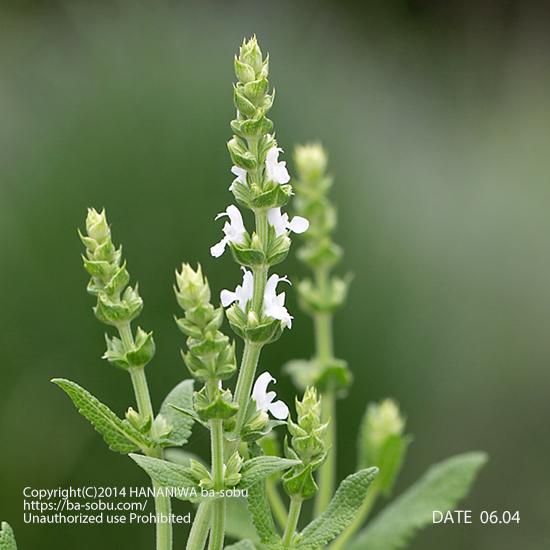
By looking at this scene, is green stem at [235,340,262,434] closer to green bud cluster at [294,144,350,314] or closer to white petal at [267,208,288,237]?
white petal at [267,208,288,237]

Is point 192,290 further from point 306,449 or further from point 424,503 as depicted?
point 424,503

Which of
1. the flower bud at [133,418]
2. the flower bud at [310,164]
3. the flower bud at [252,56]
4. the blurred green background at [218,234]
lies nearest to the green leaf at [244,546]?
the flower bud at [133,418]

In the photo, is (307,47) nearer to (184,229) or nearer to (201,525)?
(184,229)

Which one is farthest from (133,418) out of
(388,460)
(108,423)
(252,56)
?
(388,460)

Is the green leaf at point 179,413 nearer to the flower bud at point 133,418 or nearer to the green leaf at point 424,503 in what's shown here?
the flower bud at point 133,418

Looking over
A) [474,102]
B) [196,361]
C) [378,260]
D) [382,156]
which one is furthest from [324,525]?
[474,102]

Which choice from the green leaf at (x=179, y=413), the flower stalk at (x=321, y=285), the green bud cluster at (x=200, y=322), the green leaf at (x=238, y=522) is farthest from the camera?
the flower stalk at (x=321, y=285)

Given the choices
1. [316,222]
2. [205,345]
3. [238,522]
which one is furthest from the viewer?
[316,222]
